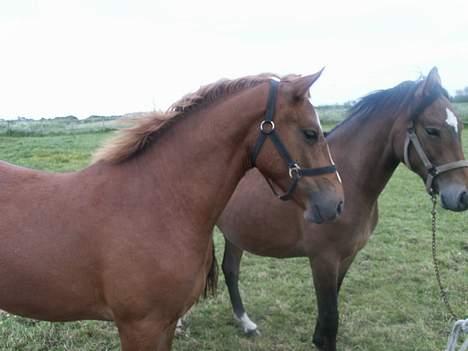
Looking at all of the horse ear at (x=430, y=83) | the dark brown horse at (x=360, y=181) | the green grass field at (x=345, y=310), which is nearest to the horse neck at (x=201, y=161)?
the dark brown horse at (x=360, y=181)

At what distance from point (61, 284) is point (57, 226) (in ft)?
0.99

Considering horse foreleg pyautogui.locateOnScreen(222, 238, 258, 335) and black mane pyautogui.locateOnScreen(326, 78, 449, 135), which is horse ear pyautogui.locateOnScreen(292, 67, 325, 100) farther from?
horse foreleg pyautogui.locateOnScreen(222, 238, 258, 335)

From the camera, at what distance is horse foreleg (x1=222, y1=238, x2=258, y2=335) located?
4.03 metres

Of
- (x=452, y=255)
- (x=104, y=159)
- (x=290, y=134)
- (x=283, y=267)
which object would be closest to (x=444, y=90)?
(x=290, y=134)

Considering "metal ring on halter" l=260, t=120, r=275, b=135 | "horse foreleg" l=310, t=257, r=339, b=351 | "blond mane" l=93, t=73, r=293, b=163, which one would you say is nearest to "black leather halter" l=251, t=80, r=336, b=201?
"metal ring on halter" l=260, t=120, r=275, b=135

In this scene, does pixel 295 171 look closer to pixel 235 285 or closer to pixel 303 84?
pixel 303 84

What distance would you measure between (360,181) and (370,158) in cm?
19

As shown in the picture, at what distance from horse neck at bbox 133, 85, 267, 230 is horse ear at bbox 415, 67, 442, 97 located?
1.37 metres

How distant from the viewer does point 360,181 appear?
3.26 meters

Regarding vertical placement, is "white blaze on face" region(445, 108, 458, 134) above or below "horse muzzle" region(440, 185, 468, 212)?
above

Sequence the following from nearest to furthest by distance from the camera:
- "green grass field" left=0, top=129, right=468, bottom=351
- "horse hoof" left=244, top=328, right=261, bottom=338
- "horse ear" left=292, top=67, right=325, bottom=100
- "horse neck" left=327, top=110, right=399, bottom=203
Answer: "horse ear" left=292, top=67, right=325, bottom=100
"horse neck" left=327, top=110, right=399, bottom=203
"green grass field" left=0, top=129, right=468, bottom=351
"horse hoof" left=244, top=328, right=261, bottom=338

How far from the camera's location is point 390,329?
3998 mm

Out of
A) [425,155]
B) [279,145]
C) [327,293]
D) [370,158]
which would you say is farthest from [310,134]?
[327,293]

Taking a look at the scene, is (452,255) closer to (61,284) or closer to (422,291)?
(422,291)
